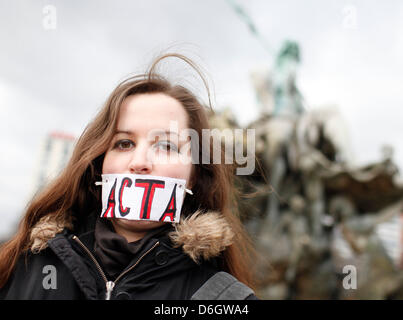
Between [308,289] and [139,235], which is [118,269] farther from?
[308,289]

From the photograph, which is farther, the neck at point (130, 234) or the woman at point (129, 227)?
the neck at point (130, 234)

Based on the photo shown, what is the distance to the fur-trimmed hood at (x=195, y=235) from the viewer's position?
1.39 meters

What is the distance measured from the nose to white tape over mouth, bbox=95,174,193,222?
0.07 feet

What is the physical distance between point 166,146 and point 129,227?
338mm

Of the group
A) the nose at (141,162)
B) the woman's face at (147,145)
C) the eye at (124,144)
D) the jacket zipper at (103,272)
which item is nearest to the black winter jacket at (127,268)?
the jacket zipper at (103,272)

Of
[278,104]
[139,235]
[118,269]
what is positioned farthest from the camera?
[278,104]

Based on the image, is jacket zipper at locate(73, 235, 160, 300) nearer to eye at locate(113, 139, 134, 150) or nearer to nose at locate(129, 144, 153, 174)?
nose at locate(129, 144, 153, 174)

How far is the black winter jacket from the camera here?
132cm

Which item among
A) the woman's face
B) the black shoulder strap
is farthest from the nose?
the black shoulder strap

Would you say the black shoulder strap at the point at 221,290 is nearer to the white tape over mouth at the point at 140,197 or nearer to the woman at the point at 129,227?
the woman at the point at 129,227

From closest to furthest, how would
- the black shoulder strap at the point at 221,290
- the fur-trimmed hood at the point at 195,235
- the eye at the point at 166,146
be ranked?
1. the black shoulder strap at the point at 221,290
2. the fur-trimmed hood at the point at 195,235
3. the eye at the point at 166,146
